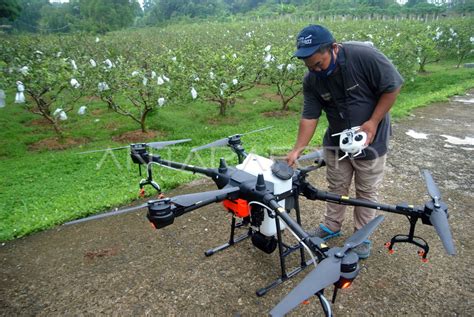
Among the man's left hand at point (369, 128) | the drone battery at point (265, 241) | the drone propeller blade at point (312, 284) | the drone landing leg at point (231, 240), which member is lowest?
the drone landing leg at point (231, 240)

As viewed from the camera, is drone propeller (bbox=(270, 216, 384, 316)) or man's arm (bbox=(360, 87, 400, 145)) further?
man's arm (bbox=(360, 87, 400, 145))

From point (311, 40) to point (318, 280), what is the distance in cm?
180

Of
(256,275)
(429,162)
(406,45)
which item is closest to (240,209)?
(256,275)

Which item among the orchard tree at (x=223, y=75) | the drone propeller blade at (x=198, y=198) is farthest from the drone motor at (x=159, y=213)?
the orchard tree at (x=223, y=75)

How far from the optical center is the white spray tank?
9.41 feet

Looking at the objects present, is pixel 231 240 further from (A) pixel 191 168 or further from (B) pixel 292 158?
(B) pixel 292 158

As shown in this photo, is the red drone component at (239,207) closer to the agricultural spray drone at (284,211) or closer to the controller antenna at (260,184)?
the agricultural spray drone at (284,211)

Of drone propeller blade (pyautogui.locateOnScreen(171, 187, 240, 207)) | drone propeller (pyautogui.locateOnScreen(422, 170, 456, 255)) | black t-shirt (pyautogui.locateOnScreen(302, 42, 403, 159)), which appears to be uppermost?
black t-shirt (pyautogui.locateOnScreen(302, 42, 403, 159))

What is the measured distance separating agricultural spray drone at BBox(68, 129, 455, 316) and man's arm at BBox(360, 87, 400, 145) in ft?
1.64

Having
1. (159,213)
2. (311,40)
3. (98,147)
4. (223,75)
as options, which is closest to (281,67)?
(223,75)

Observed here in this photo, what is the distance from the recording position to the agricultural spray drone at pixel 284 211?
1979 mm

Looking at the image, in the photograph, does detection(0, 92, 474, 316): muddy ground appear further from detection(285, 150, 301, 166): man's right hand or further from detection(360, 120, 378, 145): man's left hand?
detection(360, 120, 378, 145): man's left hand

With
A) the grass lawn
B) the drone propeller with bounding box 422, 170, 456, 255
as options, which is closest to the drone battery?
the drone propeller with bounding box 422, 170, 456, 255

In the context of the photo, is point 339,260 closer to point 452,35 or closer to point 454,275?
point 454,275
